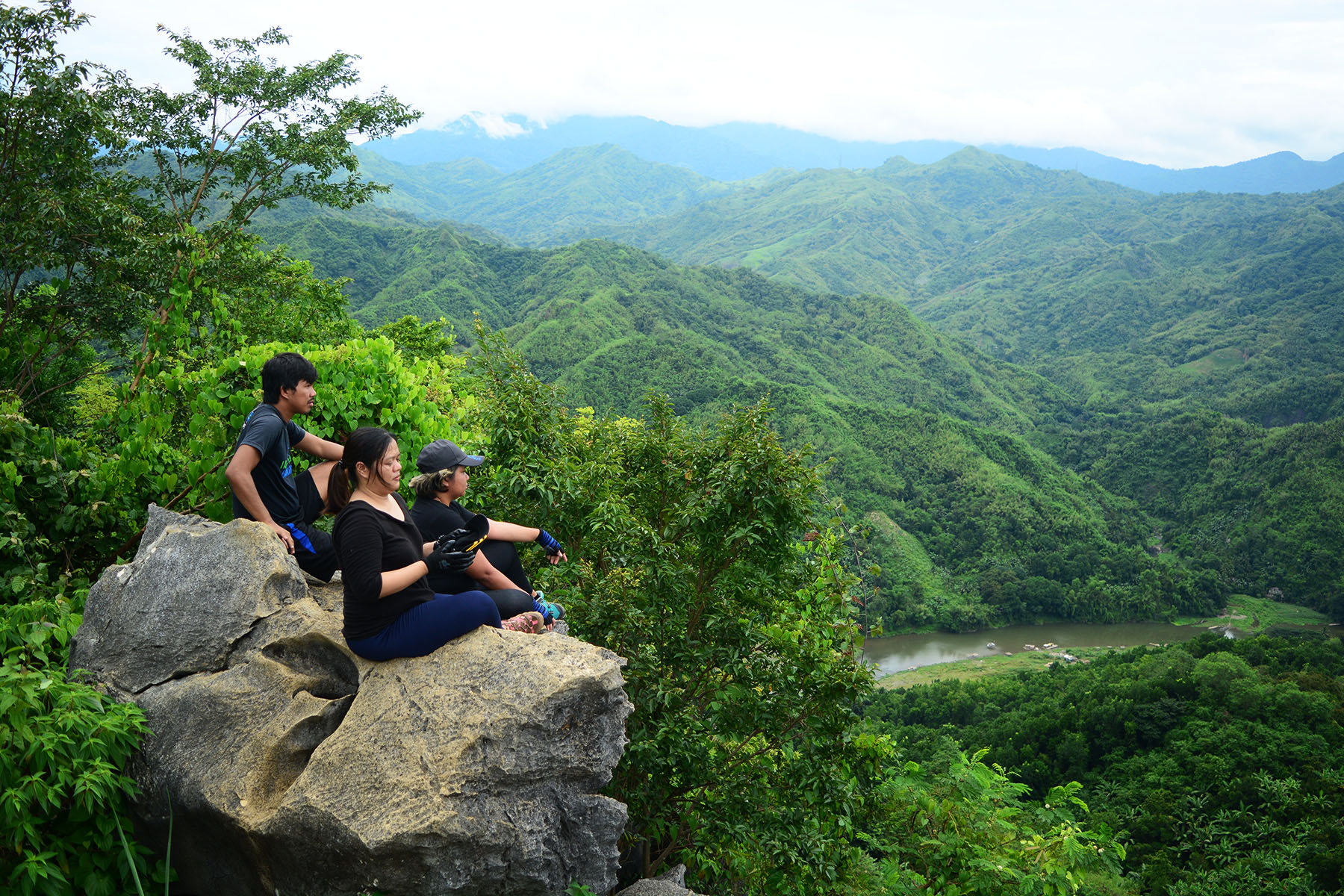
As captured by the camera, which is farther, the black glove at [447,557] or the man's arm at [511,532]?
the man's arm at [511,532]

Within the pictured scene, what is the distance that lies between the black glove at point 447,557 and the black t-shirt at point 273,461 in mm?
1442

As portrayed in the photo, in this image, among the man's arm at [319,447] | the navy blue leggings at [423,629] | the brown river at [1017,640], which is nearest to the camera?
the navy blue leggings at [423,629]

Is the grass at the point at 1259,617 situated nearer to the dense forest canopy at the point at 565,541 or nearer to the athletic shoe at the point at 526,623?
the dense forest canopy at the point at 565,541

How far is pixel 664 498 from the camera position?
271 inches

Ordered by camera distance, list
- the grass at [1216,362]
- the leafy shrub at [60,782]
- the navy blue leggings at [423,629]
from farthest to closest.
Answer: the grass at [1216,362]
the navy blue leggings at [423,629]
the leafy shrub at [60,782]

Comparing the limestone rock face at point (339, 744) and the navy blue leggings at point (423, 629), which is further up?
the navy blue leggings at point (423, 629)

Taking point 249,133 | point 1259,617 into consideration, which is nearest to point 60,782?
point 249,133

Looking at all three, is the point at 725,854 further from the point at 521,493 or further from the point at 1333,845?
the point at 1333,845

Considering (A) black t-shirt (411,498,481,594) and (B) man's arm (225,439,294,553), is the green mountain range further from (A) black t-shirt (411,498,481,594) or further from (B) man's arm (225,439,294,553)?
(B) man's arm (225,439,294,553)

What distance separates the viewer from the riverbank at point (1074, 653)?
67.9 metres

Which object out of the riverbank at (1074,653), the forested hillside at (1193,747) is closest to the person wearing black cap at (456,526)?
the forested hillside at (1193,747)

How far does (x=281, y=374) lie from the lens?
504cm

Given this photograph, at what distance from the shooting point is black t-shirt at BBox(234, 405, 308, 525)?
494cm

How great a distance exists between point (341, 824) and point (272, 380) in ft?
9.56
